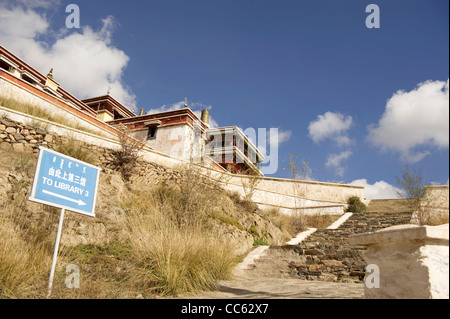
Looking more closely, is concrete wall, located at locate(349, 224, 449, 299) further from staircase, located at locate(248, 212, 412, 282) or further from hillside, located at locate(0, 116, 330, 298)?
staircase, located at locate(248, 212, 412, 282)

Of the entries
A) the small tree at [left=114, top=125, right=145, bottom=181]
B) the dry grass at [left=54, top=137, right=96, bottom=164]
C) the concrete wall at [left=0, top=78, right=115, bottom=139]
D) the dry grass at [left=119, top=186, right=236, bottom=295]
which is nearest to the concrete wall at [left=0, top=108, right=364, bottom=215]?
the small tree at [left=114, top=125, right=145, bottom=181]

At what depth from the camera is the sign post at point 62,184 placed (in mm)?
4484

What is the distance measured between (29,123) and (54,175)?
7743 mm

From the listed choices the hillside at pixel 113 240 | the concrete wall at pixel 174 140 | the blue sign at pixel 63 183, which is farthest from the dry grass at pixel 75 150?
the concrete wall at pixel 174 140

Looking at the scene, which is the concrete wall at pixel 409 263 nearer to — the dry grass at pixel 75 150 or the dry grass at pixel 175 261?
the dry grass at pixel 175 261

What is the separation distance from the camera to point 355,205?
20453 millimetres

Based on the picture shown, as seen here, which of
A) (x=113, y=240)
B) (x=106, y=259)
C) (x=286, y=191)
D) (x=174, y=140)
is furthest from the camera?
(x=174, y=140)

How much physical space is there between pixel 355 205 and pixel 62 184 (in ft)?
62.8

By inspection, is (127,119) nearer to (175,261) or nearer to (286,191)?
Result: (286,191)

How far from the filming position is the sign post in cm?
448

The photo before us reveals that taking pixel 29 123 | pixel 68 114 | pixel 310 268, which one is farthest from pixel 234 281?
pixel 68 114

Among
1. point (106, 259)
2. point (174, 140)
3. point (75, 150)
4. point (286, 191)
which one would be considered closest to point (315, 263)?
point (106, 259)
